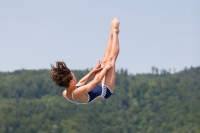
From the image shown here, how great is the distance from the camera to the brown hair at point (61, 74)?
14.8 meters

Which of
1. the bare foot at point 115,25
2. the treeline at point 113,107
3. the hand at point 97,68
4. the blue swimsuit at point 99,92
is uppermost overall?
the treeline at point 113,107

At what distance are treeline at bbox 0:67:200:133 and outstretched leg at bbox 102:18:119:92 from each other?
381 ft

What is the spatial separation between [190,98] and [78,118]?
33231 mm

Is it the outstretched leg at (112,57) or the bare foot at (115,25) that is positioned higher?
the bare foot at (115,25)

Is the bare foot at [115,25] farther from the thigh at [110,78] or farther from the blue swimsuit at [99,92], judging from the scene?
the blue swimsuit at [99,92]

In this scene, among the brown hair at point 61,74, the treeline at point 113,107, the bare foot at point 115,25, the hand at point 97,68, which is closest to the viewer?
the brown hair at point 61,74

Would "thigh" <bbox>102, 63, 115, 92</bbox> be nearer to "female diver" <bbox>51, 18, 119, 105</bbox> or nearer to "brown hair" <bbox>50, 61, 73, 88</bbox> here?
"female diver" <bbox>51, 18, 119, 105</bbox>

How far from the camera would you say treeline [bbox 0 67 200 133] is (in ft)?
469

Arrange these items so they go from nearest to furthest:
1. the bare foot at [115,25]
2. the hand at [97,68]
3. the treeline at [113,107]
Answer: the hand at [97,68], the bare foot at [115,25], the treeline at [113,107]

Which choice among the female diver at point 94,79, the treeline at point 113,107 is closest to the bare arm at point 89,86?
the female diver at point 94,79

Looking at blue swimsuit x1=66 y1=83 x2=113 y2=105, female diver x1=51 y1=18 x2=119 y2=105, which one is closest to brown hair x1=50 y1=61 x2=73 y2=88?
female diver x1=51 y1=18 x2=119 y2=105

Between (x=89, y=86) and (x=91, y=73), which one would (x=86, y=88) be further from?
(x=91, y=73)

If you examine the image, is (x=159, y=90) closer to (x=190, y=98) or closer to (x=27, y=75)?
(x=190, y=98)

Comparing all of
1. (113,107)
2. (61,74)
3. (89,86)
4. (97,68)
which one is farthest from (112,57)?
(113,107)
